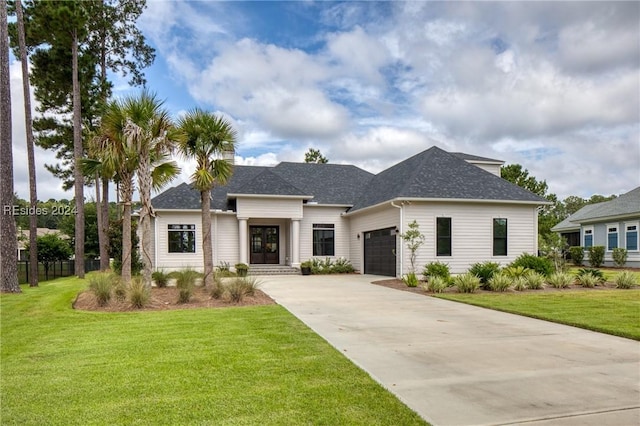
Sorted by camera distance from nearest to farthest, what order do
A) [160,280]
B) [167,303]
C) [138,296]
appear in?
[138,296]
[167,303]
[160,280]

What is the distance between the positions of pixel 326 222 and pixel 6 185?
1467cm

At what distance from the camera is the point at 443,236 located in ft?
59.2

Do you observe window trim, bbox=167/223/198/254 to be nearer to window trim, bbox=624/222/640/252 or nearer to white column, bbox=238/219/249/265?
white column, bbox=238/219/249/265

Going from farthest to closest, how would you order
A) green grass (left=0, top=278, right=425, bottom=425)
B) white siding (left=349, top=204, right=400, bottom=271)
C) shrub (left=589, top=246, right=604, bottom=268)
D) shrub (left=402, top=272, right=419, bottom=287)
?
shrub (left=589, top=246, right=604, bottom=268), white siding (left=349, top=204, right=400, bottom=271), shrub (left=402, top=272, right=419, bottom=287), green grass (left=0, top=278, right=425, bottom=425)

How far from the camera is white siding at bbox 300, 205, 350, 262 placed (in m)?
23.1

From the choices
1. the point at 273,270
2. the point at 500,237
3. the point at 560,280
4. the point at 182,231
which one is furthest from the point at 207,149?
the point at 500,237

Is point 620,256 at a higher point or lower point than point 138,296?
lower

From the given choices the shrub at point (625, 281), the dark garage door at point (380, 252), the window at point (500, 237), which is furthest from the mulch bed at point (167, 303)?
the shrub at point (625, 281)

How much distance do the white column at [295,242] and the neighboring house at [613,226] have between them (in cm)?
1966

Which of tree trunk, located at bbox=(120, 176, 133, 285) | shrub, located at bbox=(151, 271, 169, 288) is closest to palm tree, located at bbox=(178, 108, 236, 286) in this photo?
tree trunk, located at bbox=(120, 176, 133, 285)

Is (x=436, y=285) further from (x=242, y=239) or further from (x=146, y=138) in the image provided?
(x=242, y=239)

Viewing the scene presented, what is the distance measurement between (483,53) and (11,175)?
16.6 meters

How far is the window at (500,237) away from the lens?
18609 millimetres

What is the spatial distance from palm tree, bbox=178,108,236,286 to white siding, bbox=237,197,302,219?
846 cm
